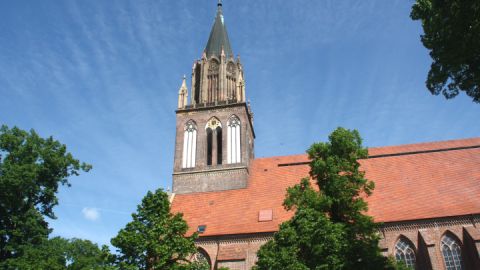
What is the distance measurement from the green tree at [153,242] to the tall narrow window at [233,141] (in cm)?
1337

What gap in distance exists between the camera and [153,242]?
48.5 feet

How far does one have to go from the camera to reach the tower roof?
33.8m

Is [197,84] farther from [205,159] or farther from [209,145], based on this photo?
[205,159]

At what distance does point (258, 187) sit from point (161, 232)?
13.4 metres

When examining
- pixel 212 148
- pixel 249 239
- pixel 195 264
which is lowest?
pixel 195 264

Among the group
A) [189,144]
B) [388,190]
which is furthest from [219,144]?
[388,190]

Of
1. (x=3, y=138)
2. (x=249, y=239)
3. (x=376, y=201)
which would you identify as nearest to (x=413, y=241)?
(x=376, y=201)

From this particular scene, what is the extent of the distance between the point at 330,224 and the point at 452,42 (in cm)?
663

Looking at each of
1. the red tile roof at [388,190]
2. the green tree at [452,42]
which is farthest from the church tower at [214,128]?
the green tree at [452,42]

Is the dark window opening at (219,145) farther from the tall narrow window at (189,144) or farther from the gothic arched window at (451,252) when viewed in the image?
the gothic arched window at (451,252)

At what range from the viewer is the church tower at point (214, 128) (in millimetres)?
28875

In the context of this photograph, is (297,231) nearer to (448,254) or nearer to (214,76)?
(448,254)

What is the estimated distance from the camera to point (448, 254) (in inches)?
848

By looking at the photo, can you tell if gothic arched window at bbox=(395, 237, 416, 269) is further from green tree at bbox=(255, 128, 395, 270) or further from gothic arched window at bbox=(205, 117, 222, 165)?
gothic arched window at bbox=(205, 117, 222, 165)
